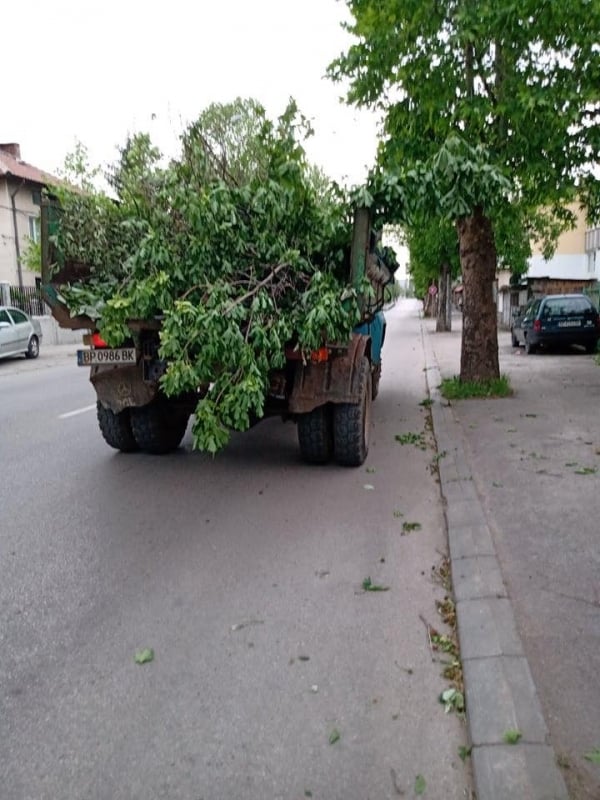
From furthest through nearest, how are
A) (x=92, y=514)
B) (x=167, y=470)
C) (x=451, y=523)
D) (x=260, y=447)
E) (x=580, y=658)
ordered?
(x=260, y=447), (x=167, y=470), (x=92, y=514), (x=451, y=523), (x=580, y=658)

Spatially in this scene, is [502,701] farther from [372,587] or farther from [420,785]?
[372,587]

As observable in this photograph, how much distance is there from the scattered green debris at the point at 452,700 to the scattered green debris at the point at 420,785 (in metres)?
0.46

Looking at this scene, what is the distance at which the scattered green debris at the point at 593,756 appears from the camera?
2.73 metres

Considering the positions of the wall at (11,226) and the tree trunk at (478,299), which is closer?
the tree trunk at (478,299)

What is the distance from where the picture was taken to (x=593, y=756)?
2.75 m

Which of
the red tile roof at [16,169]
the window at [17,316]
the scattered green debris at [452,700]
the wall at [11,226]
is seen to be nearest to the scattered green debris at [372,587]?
the scattered green debris at [452,700]

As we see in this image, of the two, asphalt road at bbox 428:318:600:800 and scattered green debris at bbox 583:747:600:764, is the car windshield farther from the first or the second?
scattered green debris at bbox 583:747:600:764

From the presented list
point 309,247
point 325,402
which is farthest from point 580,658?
point 309,247

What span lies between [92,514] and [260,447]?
279 cm

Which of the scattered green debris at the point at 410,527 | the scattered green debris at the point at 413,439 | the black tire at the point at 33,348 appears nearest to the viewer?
the scattered green debris at the point at 410,527

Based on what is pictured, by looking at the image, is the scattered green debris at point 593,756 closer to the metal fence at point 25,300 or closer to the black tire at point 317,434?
the black tire at point 317,434

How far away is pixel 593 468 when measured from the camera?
6.95 meters

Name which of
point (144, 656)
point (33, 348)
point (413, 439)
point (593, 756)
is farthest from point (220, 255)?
point (33, 348)

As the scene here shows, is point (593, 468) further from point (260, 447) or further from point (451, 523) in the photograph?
point (260, 447)
